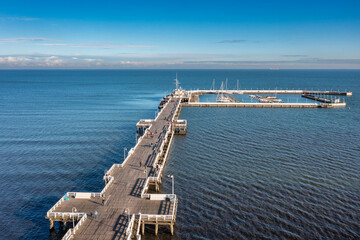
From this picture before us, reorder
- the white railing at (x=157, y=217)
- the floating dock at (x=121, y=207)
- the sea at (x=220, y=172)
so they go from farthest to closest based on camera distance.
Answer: the sea at (x=220, y=172), the white railing at (x=157, y=217), the floating dock at (x=121, y=207)

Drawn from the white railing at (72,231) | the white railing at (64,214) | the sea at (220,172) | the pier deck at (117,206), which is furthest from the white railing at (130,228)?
the white railing at (64,214)

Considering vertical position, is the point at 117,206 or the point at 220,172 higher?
the point at 117,206

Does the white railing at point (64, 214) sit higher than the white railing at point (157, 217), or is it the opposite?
the white railing at point (64, 214)

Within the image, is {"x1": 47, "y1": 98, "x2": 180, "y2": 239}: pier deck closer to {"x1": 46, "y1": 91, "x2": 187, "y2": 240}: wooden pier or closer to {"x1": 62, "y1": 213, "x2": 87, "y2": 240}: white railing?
{"x1": 46, "y1": 91, "x2": 187, "y2": 240}: wooden pier

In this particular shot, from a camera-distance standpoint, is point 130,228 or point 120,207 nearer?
point 130,228

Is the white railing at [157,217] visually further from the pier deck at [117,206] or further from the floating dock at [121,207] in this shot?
the pier deck at [117,206]

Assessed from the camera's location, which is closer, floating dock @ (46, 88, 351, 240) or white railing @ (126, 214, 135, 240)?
white railing @ (126, 214, 135, 240)

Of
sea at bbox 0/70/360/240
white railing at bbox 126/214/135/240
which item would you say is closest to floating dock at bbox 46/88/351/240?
white railing at bbox 126/214/135/240

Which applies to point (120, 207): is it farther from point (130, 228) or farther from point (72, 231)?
point (72, 231)

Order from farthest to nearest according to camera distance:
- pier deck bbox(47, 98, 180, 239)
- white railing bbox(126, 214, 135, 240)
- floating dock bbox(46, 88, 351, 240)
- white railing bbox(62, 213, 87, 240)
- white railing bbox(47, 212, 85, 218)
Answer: white railing bbox(47, 212, 85, 218), floating dock bbox(46, 88, 351, 240), pier deck bbox(47, 98, 180, 239), white railing bbox(126, 214, 135, 240), white railing bbox(62, 213, 87, 240)

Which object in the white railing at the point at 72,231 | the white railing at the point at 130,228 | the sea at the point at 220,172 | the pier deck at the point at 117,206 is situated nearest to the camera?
the white railing at the point at 72,231

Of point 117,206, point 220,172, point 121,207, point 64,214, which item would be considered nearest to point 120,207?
point 121,207

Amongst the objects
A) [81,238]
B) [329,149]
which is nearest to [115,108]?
[329,149]
